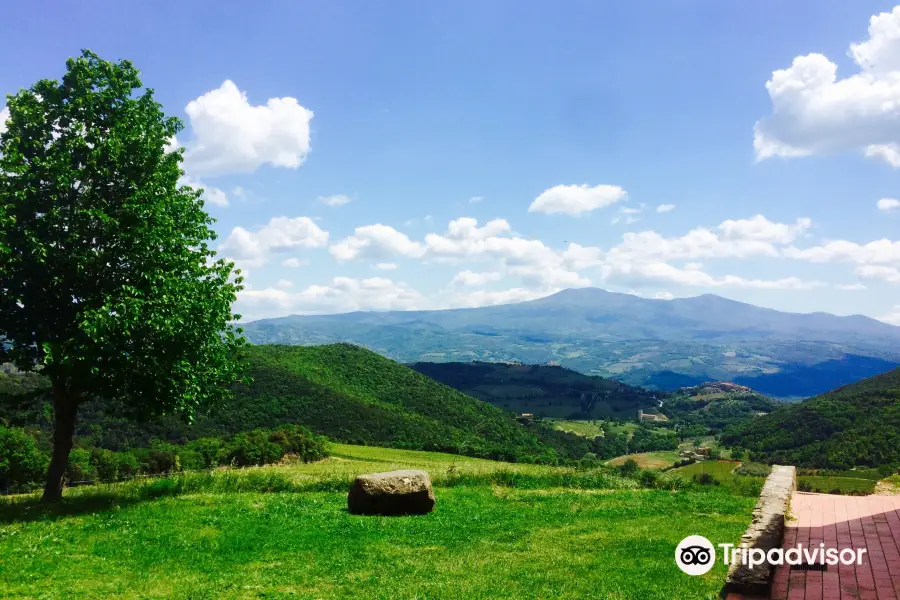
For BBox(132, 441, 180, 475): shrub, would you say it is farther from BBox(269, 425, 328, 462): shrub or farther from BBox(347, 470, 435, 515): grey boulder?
BBox(347, 470, 435, 515): grey boulder

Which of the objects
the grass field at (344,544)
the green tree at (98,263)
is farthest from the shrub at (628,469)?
the green tree at (98,263)

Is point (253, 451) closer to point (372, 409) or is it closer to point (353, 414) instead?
point (353, 414)

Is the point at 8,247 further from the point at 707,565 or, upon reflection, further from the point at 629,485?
the point at 629,485

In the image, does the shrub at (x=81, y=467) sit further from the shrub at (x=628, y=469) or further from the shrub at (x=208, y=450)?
the shrub at (x=628, y=469)

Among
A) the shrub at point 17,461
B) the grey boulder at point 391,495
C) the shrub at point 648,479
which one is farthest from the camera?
the shrub at point 17,461

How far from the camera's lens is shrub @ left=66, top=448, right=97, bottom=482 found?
5263 centimetres

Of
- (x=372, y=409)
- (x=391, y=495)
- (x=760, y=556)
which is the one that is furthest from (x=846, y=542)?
(x=372, y=409)

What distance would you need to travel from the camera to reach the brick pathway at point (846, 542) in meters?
9.41

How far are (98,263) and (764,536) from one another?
20799 millimetres

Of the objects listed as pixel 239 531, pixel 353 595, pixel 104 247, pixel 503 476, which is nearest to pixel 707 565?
pixel 353 595

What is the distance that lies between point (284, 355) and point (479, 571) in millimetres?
142580

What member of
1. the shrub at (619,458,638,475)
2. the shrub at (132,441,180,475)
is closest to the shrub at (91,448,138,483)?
the shrub at (132,441,180,475)

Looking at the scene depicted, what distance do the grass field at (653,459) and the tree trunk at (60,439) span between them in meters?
126

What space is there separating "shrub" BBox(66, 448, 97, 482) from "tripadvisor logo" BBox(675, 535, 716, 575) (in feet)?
181
